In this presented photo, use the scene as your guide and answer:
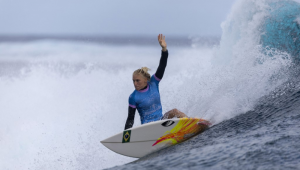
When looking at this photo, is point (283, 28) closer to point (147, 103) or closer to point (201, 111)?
point (201, 111)

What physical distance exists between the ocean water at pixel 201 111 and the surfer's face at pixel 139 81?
1.00m

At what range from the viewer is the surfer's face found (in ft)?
16.3

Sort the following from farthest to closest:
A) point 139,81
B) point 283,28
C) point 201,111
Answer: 1. point 283,28
2. point 201,111
3. point 139,81

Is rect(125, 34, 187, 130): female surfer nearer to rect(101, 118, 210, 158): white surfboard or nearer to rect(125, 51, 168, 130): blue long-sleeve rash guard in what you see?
rect(125, 51, 168, 130): blue long-sleeve rash guard

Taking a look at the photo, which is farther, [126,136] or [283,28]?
[283,28]

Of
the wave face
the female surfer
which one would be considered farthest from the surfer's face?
the wave face

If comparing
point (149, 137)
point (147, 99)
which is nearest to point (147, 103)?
point (147, 99)

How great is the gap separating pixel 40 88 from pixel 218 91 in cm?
1087

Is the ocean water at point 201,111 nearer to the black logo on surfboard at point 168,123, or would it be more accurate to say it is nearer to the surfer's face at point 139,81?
the black logo on surfboard at point 168,123

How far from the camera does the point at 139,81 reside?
197 inches

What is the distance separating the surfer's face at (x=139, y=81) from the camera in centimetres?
497

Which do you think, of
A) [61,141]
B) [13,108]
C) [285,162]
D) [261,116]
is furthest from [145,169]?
[13,108]

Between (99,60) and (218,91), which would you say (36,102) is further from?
(99,60)

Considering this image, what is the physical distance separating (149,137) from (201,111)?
1508 millimetres
